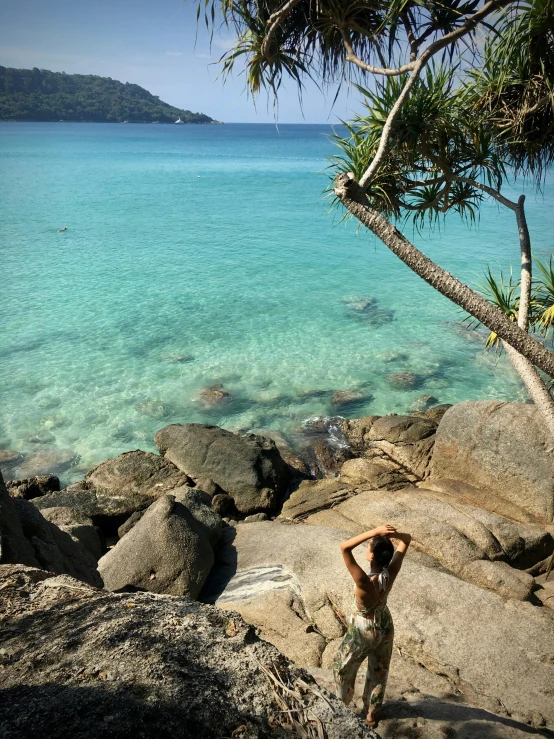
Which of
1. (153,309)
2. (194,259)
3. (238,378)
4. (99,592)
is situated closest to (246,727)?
(99,592)

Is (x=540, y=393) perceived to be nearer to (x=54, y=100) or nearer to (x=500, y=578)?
(x=500, y=578)

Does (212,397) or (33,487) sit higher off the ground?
(212,397)

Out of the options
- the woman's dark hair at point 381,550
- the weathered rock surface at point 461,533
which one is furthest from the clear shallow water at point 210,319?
the woman's dark hair at point 381,550

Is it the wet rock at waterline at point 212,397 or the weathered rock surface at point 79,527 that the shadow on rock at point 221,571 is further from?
the wet rock at waterline at point 212,397

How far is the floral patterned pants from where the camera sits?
3.83 meters

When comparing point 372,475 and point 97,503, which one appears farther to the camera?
point 372,475

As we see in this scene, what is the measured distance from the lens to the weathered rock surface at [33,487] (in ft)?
30.4

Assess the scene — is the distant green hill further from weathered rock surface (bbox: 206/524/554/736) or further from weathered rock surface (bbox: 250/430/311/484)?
weathered rock surface (bbox: 206/524/554/736)

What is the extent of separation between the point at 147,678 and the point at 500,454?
681cm

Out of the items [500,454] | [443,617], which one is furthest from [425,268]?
[500,454]

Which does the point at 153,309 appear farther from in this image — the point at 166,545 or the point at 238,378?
the point at 166,545

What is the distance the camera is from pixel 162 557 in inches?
249

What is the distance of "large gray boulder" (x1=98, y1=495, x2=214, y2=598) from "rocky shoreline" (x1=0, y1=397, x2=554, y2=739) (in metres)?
0.02

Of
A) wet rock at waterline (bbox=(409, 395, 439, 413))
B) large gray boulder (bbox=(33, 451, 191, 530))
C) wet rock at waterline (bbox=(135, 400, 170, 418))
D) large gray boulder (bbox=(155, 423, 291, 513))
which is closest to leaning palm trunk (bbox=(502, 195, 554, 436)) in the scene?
large gray boulder (bbox=(155, 423, 291, 513))
